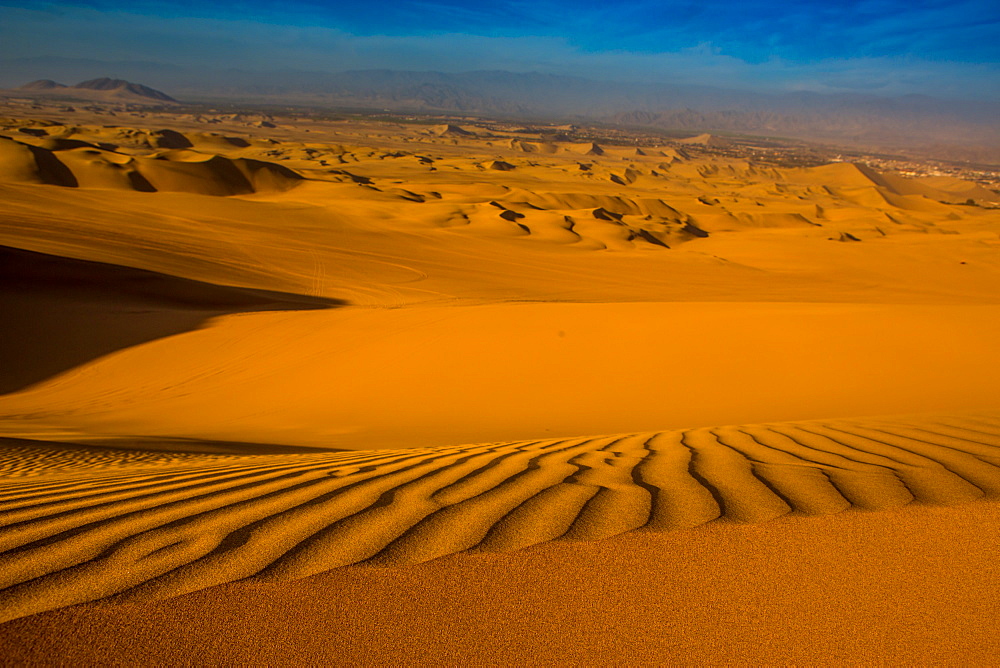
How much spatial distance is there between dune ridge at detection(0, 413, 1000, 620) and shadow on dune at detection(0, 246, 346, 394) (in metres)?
6.98

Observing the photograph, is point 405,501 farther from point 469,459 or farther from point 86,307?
point 86,307

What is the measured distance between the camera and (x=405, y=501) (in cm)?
271

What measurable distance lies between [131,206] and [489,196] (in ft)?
75.5

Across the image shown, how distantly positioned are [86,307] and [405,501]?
12.4m

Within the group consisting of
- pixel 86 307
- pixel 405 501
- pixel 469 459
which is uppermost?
pixel 405 501

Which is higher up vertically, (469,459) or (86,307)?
(469,459)

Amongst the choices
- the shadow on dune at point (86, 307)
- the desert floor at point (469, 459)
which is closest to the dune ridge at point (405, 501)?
the desert floor at point (469, 459)

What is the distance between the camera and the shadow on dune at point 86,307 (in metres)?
10.4

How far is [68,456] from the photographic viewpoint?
215 inches

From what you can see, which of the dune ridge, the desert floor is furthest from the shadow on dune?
the dune ridge

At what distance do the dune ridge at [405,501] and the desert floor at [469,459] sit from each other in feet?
0.06

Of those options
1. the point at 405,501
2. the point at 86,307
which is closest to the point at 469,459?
the point at 405,501

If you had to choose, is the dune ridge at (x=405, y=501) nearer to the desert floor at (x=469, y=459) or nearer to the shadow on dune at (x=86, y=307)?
the desert floor at (x=469, y=459)

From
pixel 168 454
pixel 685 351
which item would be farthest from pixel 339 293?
pixel 168 454
